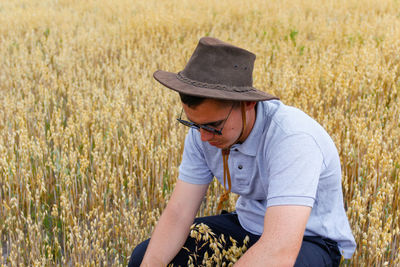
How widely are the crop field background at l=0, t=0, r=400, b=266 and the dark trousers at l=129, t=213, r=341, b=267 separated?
0.56 feet

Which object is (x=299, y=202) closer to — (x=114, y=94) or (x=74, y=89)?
(x=114, y=94)

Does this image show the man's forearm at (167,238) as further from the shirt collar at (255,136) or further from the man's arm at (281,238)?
the man's arm at (281,238)

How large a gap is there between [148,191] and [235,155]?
1146mm

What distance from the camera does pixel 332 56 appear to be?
521cm

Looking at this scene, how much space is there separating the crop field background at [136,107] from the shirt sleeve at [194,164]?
0.54 m

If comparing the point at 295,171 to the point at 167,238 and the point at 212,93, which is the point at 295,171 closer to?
the point at 212,93

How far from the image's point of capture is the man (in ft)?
5.17

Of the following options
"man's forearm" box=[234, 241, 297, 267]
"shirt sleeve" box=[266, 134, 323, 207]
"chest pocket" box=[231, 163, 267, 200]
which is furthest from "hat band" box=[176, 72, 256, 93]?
"man's forearm" box=[234, 241, 297, 267]

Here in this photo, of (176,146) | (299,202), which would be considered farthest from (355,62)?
(299,202)

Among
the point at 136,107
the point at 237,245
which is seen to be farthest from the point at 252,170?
the point at 136,107

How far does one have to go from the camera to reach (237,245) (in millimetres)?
2141

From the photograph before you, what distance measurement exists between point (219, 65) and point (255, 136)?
1.16 feet

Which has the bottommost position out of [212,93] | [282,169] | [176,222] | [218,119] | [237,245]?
[237,245]

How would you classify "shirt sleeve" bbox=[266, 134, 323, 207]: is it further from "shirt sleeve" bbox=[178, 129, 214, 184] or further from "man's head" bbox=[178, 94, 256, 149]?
"shirt sleeve" bbox=[178, 129, 214, 184]
